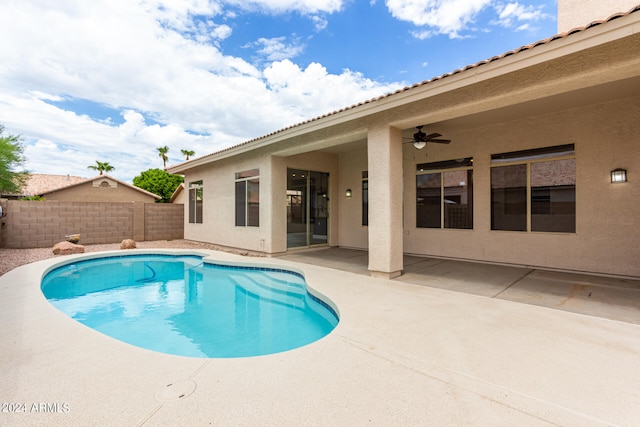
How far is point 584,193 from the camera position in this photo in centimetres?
583

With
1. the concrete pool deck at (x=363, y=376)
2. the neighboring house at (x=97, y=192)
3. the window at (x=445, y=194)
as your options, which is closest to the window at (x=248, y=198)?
the window at (x=445, y=194)

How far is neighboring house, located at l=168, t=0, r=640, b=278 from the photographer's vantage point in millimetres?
3867

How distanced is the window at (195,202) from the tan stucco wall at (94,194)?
1540 centimetres

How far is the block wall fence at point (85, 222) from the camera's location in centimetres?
1034

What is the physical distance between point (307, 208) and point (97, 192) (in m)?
22.9

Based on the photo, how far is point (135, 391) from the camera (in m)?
2.04

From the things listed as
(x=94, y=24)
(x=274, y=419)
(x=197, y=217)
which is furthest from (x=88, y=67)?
(x=274, y=419)

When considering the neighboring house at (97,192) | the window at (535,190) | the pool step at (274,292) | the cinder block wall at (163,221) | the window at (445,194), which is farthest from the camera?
the neighboring house at (97,192)

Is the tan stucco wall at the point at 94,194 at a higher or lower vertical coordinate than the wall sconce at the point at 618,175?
higher

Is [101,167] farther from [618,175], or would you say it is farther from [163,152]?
[618,175]

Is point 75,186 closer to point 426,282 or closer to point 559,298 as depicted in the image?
point 426,282

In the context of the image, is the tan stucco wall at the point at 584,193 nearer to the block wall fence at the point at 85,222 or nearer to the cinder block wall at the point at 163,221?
the cinder block wall at the point at 163,221

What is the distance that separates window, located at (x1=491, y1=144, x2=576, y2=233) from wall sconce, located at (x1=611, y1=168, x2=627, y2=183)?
0.58m

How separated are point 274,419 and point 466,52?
15.0 meters
